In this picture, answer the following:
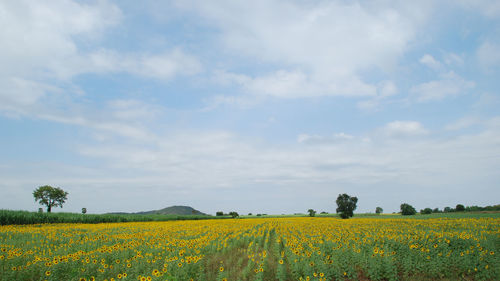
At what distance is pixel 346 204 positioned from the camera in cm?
6950

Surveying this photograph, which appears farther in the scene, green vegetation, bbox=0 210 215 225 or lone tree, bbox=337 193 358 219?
lone tree, bbox=337 193 358 219

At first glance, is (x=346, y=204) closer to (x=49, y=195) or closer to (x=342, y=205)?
(x=342, y=205)

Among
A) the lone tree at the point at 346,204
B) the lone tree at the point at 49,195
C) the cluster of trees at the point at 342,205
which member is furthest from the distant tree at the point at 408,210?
the lone tree at the point at 49,195

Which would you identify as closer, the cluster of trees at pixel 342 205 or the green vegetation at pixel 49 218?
the green vegetation at pixel 49 218

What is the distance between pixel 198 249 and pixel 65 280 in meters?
5.33

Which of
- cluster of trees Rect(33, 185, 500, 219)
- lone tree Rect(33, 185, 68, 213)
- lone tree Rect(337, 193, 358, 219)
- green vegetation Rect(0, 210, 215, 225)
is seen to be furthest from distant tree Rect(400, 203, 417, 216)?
lone tree Rect(33, 185, 68, 213)

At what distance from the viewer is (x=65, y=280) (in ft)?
29.2

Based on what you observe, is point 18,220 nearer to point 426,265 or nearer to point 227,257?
point 227,257

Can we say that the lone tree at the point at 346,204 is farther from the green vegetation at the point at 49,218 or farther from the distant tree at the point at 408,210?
the green vegetation at the point at 49,218

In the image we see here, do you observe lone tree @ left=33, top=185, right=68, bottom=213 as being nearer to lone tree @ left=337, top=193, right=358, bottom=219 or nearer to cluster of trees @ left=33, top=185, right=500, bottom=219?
cluster of trees @ left=33, top=185, right=500, bottom=219

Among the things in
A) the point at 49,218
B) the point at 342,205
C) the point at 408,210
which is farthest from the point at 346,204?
the point at 49,218

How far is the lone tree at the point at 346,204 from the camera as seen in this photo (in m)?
69.1

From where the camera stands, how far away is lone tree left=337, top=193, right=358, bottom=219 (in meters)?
69.1

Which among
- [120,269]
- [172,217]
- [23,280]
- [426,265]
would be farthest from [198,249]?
[172,217]
